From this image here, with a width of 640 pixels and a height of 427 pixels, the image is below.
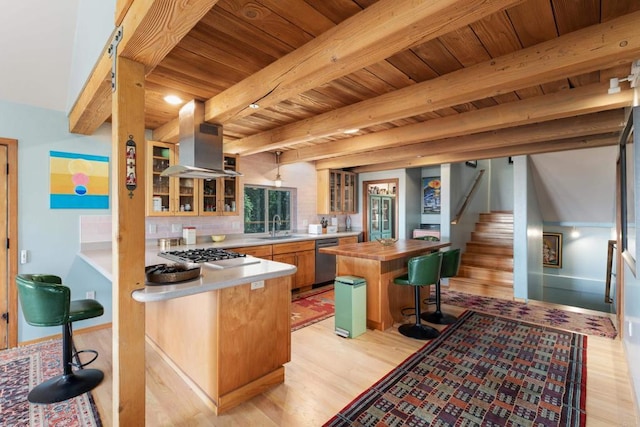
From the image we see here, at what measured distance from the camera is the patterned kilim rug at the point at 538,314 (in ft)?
11.7

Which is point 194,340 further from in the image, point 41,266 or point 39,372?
point 41,266

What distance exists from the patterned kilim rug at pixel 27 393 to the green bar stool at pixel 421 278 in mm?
2900

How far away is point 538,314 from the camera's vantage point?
409cm

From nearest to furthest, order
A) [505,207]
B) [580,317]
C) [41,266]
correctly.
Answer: [41,266], [580,317], [505,207]

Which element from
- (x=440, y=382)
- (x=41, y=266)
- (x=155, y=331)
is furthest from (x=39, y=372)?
(x=440, y=382)

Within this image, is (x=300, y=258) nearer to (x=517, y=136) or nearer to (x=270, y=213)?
(x=270, y=213)

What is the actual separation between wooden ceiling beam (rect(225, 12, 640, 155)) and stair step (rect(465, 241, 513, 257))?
4486mm

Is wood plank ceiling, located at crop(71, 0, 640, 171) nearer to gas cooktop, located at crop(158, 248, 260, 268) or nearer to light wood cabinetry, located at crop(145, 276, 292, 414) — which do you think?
gas cooktop, located at crop(158, 248, 260, 268)

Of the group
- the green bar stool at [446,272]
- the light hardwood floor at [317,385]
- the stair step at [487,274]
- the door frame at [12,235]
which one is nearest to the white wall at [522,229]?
the stair step at [487,274]

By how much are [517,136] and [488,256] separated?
111 inches

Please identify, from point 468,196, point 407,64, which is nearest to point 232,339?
point 407,64

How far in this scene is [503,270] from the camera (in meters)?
5.40

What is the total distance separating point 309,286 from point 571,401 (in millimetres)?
3638

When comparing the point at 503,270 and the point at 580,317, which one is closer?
the point at 580,317
